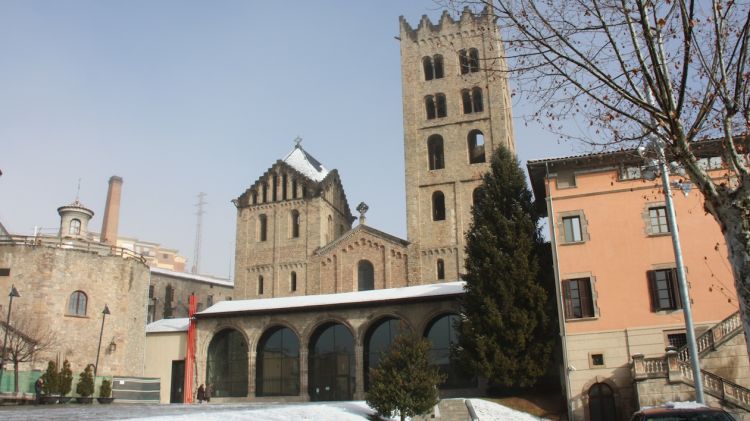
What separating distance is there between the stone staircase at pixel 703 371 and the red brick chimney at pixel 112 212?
60.4 m

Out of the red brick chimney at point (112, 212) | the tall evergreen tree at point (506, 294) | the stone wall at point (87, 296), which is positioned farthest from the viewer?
the red brick chimney at point (112, 212)

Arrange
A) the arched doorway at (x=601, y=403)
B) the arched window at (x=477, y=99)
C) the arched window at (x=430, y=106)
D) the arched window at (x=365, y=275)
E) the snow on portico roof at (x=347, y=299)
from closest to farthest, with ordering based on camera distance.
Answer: the arched doorway at (x=601, y=403), the snow on portico roof at (x=347, y=299), the arched window at (x=365, y=275), the arched window at (x=477, y=99), the arched window at (x=430, y=106)

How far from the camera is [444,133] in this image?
154 feet

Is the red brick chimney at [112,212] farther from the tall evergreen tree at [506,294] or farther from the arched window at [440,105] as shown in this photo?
the tall evergreen tree at [506,294]

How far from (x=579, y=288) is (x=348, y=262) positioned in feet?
71.9

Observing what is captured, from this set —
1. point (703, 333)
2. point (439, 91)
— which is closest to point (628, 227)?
point (703, 333)

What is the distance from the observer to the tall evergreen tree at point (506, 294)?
82.9 feet

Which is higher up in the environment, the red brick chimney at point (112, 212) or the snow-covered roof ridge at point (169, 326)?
the red brick chimney at point (112, 212)

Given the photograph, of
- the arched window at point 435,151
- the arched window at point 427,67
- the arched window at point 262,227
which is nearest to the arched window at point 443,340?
the arched window at point 435,151

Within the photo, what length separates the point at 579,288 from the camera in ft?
82.6

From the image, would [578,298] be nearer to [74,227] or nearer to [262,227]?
[262,227]

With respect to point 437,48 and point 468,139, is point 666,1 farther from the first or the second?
point 437,48

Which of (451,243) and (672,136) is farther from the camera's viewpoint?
(451,243)

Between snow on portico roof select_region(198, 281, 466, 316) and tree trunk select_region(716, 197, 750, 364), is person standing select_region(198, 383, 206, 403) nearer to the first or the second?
snow on portico roof select_region(198, 281, 466, 316)
